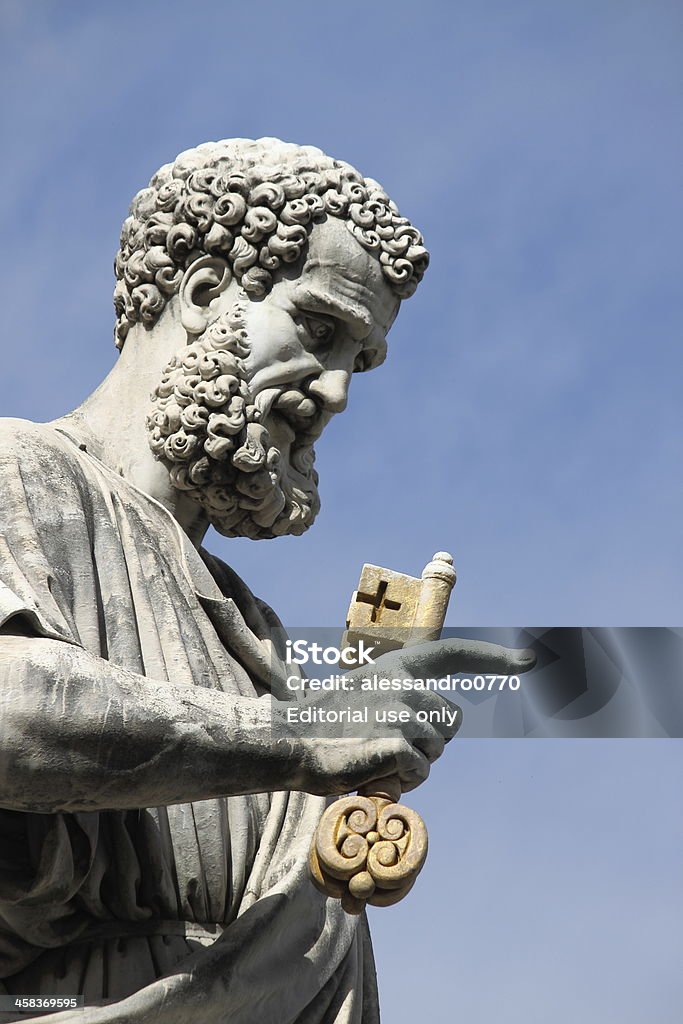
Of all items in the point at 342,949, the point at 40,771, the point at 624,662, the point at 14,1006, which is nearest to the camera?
the point at 40,771

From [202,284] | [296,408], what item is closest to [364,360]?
[296,408]

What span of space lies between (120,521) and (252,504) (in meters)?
0.72

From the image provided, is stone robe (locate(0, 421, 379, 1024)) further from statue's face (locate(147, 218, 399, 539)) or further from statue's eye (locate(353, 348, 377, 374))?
statue's eye (locate(353, 348, 377, 374))

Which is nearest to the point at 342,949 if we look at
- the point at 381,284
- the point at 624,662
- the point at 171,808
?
the point at 171,808

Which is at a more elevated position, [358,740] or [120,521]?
[120,521]

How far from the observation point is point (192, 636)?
7641mm

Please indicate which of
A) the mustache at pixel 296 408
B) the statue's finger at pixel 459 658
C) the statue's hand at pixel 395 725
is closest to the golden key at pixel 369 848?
the statue's hand at pixel 395 725

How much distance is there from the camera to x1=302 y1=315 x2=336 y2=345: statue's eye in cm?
831

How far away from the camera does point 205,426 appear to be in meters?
8.01

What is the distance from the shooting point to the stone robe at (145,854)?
6.80 meters

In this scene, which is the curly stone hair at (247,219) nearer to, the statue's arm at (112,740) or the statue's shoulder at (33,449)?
the statue's shoulder at (33,449)

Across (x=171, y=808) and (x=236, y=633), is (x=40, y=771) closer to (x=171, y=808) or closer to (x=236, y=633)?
(x=171, y=808)

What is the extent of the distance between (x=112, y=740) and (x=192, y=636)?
49.6 inches

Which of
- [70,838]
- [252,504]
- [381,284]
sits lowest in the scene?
[70,838]
